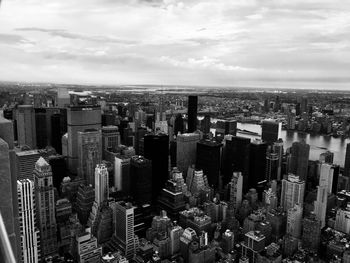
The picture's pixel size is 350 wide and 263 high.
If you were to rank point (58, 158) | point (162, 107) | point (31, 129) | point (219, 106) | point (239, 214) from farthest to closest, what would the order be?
point (162, 107), point (219, 106), point (31, 129), point (58, 158), point (239, 214)

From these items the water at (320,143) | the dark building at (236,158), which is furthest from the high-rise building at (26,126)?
the water at (320,143)

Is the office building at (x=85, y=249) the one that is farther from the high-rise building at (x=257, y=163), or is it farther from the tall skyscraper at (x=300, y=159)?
the tall skyscraper at (x=300, y=159)

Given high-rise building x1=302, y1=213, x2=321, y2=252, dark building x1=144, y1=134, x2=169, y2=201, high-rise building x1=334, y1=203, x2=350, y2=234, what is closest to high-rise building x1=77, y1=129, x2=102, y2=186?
dark building x1=144, y1=134, x2=169, y2=201

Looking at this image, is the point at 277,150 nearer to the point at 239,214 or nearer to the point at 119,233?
the point at 239,214

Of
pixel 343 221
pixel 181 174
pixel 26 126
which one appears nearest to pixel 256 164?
pixel 181 174

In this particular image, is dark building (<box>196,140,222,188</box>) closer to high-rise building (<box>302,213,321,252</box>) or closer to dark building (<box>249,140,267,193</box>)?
dark building (<box>249,140,267,193</box>)

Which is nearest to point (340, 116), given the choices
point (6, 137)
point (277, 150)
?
point (277, 150)
